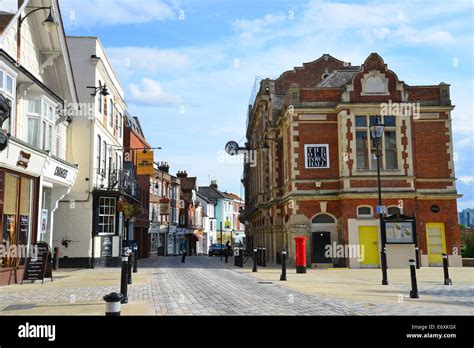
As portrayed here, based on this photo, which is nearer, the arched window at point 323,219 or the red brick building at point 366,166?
the red brick building at point 366,166

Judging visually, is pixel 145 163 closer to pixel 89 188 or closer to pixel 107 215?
pixel 107 215

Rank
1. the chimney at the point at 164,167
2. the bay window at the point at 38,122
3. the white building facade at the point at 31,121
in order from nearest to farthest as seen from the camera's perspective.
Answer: the white building facade at the point at 31,121 → the bay window at the point at 38,122 → the chimney at the point at 164,167

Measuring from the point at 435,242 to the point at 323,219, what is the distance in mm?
5988

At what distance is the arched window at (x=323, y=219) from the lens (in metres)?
27.1

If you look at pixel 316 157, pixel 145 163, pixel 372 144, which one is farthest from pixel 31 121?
pixel 372 144

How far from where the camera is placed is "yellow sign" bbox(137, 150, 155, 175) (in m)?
30.9

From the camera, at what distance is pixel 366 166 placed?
26578mm

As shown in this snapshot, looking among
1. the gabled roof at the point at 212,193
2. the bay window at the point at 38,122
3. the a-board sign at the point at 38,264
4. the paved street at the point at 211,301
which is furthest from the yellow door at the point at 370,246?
the gabled roof at the point at 212,193

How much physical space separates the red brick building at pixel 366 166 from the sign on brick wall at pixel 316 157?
5 cm

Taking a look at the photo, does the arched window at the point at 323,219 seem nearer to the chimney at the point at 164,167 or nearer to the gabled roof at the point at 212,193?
the chimney at the point at 164,167

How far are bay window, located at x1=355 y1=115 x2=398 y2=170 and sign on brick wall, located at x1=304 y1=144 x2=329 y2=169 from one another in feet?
5.55

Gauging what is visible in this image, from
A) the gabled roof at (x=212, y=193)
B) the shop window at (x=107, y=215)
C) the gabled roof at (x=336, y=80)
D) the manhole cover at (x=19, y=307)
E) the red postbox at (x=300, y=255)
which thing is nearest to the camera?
the manhole cover at (x=19, y=307)

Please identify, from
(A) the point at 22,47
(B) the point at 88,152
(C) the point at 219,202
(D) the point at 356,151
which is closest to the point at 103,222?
(B) the point at 88,152

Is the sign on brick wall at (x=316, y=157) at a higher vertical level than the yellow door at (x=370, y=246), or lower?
higher
